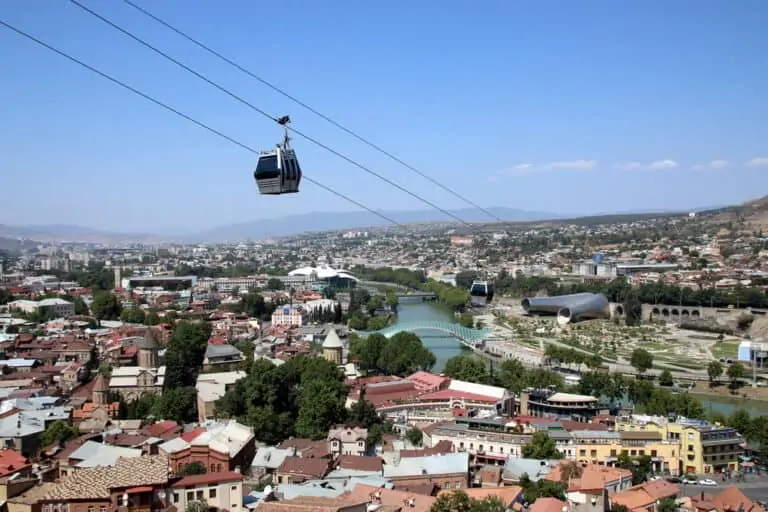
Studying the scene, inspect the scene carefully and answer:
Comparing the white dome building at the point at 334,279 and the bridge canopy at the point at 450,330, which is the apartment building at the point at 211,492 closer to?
the bridge canopy at the point at 450,330

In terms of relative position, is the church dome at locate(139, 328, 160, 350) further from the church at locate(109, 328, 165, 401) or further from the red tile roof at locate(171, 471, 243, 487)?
the red tile roof at locate(171, 471, 243, 487)

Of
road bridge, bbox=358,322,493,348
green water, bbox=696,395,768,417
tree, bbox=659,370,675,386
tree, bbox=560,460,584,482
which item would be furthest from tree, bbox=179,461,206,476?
road bridge, bbox=358,322,493,348

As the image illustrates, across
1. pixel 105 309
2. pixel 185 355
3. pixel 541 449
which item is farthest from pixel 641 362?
pixel 105 309

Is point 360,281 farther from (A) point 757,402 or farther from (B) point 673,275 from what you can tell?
(A) point 757,402

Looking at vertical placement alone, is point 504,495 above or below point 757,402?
above

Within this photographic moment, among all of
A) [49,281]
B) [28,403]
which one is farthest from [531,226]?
[28,403]

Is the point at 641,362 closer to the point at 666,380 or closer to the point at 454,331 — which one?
the point at 666,380
